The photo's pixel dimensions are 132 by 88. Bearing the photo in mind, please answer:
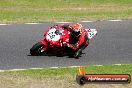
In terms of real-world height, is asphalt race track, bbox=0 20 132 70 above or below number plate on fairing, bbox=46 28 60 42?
below

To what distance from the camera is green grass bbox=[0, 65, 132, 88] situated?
35.4ft

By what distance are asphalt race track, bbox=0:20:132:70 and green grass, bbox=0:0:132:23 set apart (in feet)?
3.83

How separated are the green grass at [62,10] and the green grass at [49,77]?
715 cm

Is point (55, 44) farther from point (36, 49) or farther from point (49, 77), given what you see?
point (49, 77)

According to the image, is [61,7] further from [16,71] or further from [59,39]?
[16,71]

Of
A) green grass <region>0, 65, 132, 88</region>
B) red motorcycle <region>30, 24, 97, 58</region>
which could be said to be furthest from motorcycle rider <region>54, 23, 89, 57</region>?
green grass <region>0, 65, 132, 88</region>

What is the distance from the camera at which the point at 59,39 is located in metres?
13.9

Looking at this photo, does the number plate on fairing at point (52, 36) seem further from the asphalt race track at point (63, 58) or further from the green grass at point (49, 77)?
the green grass at point (49, 77)

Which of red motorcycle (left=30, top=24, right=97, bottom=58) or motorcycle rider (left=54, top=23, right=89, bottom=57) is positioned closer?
red motorcycle (left=30, top=24, right=97, bottom=58)

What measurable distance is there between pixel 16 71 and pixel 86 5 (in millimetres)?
13436

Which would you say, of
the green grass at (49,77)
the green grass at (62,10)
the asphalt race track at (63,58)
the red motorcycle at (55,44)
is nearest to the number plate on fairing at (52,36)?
the red motorcycle at (55,44)

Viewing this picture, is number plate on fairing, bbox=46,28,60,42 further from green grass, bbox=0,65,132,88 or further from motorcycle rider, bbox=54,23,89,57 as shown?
green grass, bbox=0,65,132,88

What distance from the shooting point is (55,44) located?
13992 millimetres

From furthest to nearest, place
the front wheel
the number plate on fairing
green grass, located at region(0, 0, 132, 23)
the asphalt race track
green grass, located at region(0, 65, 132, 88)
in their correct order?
green grass, located at region(0, 0, 132, 23), the front wheel, the number plate on fairing, the asphalt race track, green grass, located at region(0, 65, 132, 88)
